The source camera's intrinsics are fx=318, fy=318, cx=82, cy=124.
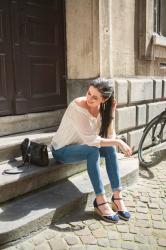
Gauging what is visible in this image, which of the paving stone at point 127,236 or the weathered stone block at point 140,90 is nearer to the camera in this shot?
the paving stone at point 127,236

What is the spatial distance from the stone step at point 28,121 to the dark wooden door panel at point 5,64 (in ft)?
0.41

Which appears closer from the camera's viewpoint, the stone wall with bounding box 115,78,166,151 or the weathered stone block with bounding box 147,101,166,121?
the stone wall with bounding box 115,78,166,151

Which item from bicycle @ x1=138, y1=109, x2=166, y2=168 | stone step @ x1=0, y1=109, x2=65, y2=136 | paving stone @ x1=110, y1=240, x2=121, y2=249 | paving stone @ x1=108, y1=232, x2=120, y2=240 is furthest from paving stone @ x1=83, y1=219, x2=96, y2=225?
bicycle @ x1=138, y1=109, x2=166, y2=168

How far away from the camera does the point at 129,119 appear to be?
5.04m

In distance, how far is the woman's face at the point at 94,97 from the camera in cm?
317

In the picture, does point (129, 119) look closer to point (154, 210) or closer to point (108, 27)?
point (108, 27)

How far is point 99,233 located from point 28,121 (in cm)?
206

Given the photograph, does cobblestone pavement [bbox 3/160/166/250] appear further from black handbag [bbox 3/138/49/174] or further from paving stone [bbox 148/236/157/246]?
black handbag [bbox 3/138/49/174]

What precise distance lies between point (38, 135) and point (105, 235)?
5.46 ft

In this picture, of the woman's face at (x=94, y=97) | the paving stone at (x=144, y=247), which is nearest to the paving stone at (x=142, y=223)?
the paving stone at (x=144, y=247)

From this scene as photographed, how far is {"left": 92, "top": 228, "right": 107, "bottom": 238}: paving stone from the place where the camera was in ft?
9.63

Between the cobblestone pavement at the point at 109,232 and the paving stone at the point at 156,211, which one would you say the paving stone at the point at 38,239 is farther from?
the paving stone at the point at 156,211

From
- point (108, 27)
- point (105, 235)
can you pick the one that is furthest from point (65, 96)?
point (105, 235)

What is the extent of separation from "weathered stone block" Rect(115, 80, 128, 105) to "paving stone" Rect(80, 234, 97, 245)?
7.59 ft
